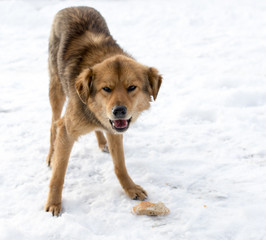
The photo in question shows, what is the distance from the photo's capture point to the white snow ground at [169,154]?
316cm

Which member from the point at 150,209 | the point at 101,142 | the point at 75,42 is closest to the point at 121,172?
the point at 150,209

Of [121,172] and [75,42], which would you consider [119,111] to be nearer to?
[121,172]

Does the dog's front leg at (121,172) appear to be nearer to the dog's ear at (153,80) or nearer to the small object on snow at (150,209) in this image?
A: the small object on snow at (150,209)

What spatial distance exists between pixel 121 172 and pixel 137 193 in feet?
1.14

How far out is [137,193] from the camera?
376cm

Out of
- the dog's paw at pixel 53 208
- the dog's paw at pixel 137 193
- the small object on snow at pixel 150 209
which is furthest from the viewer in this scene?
the dog's paw at pixel 137 193

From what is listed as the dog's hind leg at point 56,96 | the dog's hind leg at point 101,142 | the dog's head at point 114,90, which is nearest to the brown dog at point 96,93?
the dog's head at point 114,90

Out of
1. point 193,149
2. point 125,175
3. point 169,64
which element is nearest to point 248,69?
point 169,64

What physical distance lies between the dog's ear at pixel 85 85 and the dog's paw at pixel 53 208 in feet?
3.83

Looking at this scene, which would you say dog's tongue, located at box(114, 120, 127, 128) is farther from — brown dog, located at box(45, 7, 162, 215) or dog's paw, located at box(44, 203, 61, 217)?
dog's paw, located at box(44, 203, 61, 217)

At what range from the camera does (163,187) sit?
3893mm

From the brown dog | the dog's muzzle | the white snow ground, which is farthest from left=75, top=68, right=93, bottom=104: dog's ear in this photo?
Answer: the white snow ground

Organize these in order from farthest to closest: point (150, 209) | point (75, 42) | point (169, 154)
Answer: point (169, 154)
point (75, 42)
point (150, 209)

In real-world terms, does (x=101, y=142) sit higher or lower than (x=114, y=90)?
lower
